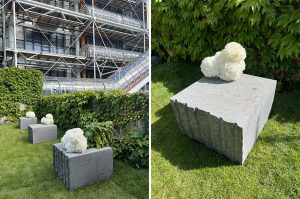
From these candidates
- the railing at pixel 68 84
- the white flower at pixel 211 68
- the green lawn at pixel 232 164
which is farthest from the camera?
the white flower at pixel 211 68

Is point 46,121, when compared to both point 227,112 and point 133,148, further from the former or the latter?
point 227,112

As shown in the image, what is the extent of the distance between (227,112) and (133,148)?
2.70 feet

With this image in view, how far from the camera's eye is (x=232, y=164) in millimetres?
2273

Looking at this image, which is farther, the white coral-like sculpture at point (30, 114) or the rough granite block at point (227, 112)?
the rough granite block at point (227, 112)

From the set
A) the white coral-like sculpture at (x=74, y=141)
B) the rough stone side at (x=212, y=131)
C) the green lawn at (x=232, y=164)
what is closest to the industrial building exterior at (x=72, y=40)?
the white coral-like sculpture at (x=74, y=141)

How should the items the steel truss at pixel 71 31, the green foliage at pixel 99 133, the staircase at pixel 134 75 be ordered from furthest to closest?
the green foliage at pixel 99 133, the staircase at pixel 134 75, the steel truss at pixel 71 31

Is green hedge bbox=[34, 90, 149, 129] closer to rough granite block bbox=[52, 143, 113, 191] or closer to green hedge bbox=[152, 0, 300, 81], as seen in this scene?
rough granite block bbox=[52, 143, 113, 191]

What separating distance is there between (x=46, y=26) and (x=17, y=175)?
2.37 ft

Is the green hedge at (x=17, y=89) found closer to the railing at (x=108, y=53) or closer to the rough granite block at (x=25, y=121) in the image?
the rough granite block at (x=25, y=121)

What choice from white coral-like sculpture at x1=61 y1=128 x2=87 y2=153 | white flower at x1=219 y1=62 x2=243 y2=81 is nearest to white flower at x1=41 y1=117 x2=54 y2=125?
white coral-like sculpture at x1=61 y1=128 x2=87 y2=153

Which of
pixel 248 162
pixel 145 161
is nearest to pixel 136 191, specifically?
pixel 145 161

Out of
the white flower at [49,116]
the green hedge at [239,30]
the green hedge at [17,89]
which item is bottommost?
the white flower at [49,116]

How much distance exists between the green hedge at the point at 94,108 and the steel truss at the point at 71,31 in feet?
0.58

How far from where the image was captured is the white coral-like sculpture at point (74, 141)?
159cm
